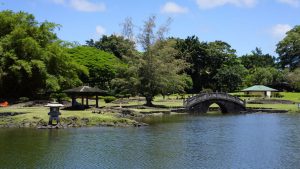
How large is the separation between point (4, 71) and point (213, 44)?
199 feet

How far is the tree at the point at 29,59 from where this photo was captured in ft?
188

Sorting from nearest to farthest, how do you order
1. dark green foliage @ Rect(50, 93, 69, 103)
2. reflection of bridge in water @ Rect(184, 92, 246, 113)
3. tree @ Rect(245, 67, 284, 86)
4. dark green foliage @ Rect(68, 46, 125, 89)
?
reflection of bridge in water @ Rect(184, 92, 246, 113)
dark green foliage @ Rect(50, 93, 69, 103)
dark green foliage @ Rect(68, 46, 125, 89)
tree @ Rect(245, 67, 284, 86)

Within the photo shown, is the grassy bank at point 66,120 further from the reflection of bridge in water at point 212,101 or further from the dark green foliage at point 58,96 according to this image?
the reflection of bridge in water at point 212,101

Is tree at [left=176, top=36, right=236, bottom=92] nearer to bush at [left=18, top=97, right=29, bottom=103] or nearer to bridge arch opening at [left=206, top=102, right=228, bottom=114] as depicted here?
bridge arch opening at [left=206, top=102, right=228, bottom=114]

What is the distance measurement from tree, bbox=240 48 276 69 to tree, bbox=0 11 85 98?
7589 centimetres

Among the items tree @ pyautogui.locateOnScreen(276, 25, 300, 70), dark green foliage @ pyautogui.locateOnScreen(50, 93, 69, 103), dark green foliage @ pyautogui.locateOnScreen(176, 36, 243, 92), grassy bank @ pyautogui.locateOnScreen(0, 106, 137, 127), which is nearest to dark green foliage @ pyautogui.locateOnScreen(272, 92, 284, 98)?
dark green foliage @ pyautogui.locateOnScreen(176, 36, 243, 92)

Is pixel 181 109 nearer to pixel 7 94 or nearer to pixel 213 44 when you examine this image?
pixel 7 94

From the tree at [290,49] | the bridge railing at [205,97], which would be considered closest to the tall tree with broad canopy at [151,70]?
the bridge railing at [205,97]

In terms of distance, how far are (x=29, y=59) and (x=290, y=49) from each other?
76614 millimetres

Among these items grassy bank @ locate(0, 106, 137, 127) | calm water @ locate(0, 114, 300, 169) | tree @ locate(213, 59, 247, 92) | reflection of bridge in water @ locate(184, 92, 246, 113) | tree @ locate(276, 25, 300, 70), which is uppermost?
tree @ locate(276, 25, 300, 70)

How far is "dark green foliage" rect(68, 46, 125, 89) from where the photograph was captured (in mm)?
84938

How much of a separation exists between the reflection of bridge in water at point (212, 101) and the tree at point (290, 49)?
177 ft

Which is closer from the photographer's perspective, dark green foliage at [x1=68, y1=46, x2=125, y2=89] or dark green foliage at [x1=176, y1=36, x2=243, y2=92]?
dark green foliage at [x1=68, y1=46, x2=125, y2=89]

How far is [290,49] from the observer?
11594 centimetres
